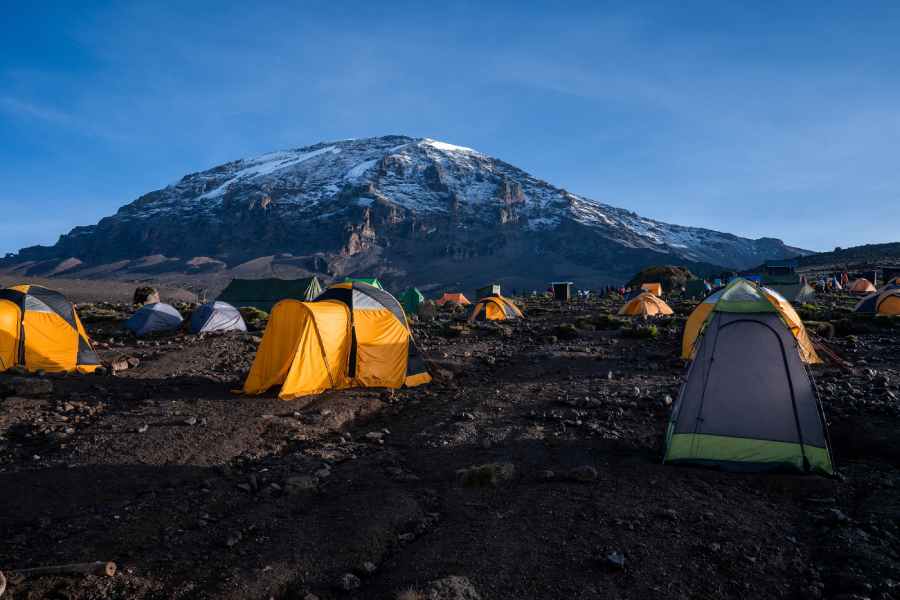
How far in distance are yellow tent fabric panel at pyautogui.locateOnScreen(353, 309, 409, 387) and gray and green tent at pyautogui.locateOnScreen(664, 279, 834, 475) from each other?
6497mm

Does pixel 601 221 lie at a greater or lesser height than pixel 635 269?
greater

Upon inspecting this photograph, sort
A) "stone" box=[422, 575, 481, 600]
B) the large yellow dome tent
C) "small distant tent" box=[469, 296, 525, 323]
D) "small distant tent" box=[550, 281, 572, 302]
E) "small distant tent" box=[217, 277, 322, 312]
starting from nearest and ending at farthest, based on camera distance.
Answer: "stone" box=[422, 575, 481, 600]
the large yellow dome tent
"small distant tent" box=[469, 296, 525, 323]
"small distant tent" box=[217, 277, 322, 312]
"small distant tent" box=[550, 281, 572, 302]

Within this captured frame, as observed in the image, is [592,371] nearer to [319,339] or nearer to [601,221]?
[319,339]

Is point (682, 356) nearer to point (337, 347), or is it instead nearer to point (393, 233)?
point (337, 347)

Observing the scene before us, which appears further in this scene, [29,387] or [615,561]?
[29,387]

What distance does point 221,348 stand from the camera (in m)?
17.6

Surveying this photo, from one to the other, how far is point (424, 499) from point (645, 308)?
79.0 ft

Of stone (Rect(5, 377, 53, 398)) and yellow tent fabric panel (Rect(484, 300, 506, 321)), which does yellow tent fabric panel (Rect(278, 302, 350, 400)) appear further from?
yellow tent fabric panel (Rect(484, 300, 506, 321))

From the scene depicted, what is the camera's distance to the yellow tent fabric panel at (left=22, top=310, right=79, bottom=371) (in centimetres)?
1276

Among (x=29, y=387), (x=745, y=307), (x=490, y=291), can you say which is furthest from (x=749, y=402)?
(x=490, y=291)

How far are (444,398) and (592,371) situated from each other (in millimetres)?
4163

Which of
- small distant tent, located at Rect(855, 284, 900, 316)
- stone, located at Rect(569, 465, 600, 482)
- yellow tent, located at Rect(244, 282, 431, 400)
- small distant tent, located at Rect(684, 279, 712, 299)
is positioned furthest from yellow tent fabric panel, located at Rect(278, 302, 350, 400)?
small distant tent, located at Rect(684, 279, 712, 299)

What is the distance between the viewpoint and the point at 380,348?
1208cm

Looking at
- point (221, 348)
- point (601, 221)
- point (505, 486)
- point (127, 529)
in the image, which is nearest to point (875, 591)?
point (505, 486)
